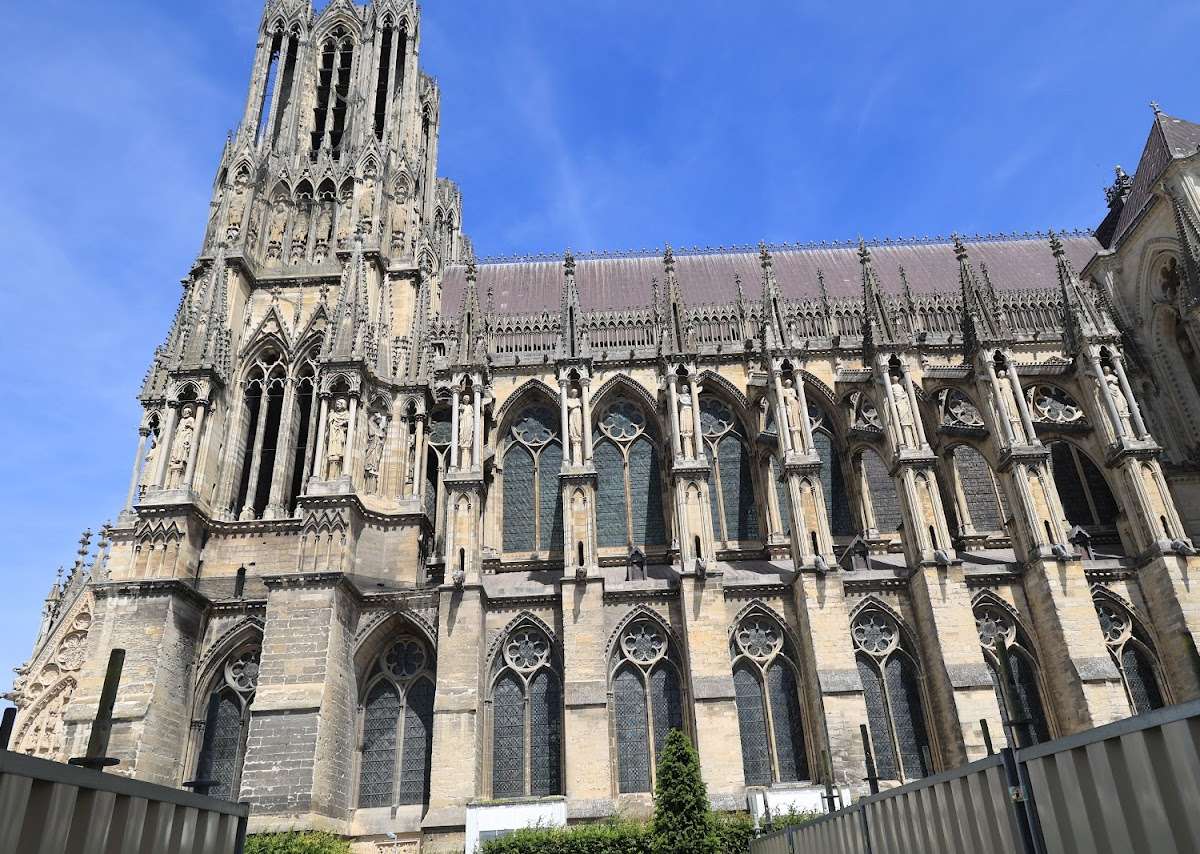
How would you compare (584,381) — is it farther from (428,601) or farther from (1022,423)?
(1022,423)

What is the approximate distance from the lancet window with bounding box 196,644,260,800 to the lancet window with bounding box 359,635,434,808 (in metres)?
2.86

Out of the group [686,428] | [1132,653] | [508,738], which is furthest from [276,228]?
[1132,653]

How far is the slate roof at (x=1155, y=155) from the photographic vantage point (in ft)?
91.4

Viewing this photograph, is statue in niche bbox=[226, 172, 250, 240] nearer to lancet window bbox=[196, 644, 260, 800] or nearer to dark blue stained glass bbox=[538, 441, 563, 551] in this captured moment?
dark blue stained glass bbox=[538, 441, 563, 551]

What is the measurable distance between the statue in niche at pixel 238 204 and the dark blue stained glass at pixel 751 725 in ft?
65.5

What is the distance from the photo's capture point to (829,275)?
109ft

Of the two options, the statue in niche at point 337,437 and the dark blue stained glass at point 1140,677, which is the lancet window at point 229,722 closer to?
the statue in niche at point 337,437

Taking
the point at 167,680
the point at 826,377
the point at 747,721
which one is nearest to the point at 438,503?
the point at 167,680

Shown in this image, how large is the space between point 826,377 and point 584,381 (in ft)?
27.0

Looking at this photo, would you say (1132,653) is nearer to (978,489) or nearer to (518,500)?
(978,489)

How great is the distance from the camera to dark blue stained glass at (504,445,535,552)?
2469 cm

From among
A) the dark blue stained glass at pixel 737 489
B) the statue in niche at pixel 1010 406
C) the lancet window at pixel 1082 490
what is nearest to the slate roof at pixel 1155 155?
the lancet window at pixel 1082 490

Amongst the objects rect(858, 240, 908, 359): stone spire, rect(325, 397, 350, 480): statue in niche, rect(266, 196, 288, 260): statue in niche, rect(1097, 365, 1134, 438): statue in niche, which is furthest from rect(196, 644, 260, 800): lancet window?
rect(1097, 365, 1134, 438): statue in niche

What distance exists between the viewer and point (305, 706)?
1861 cm
